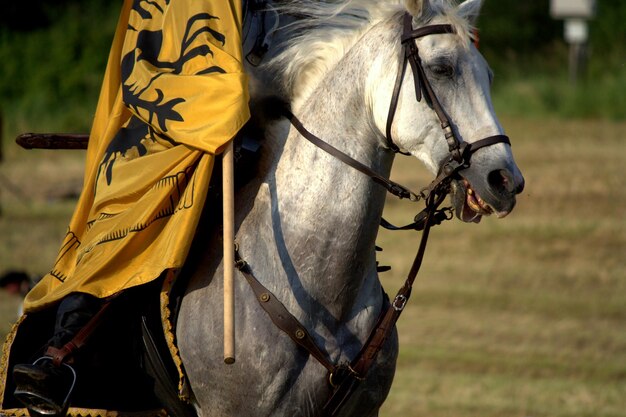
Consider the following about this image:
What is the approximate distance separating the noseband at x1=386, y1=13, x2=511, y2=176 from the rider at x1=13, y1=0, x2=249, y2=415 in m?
0.58

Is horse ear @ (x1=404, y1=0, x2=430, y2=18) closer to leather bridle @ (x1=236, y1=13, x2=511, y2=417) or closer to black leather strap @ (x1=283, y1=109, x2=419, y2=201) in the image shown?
leather bridle @ (x1=236, y1=13, x2=511, y2=417)

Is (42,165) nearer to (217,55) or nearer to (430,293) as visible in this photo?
(430,293)

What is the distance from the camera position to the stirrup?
14.5ft

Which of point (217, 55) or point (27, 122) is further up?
point (217, 55)

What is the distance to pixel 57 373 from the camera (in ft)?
14.6

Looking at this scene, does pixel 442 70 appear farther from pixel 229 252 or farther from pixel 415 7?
pixel 229 252

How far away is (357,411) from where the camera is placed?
4496mm

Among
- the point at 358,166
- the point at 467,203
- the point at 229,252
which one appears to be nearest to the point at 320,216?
the point at 358,166

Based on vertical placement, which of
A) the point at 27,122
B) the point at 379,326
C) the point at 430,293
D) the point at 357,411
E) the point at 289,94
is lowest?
the point at 27,122

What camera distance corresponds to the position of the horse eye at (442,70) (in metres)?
4.16

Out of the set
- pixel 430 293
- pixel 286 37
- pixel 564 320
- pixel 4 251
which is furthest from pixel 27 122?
pixel 286 37

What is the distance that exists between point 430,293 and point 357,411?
7.26 m

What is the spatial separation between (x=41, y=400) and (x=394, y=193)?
1582 mm

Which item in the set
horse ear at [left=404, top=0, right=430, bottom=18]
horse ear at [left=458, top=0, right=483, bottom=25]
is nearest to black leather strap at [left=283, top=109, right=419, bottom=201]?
horse ear at [left=404, top=0, right=430, bottom=18]
